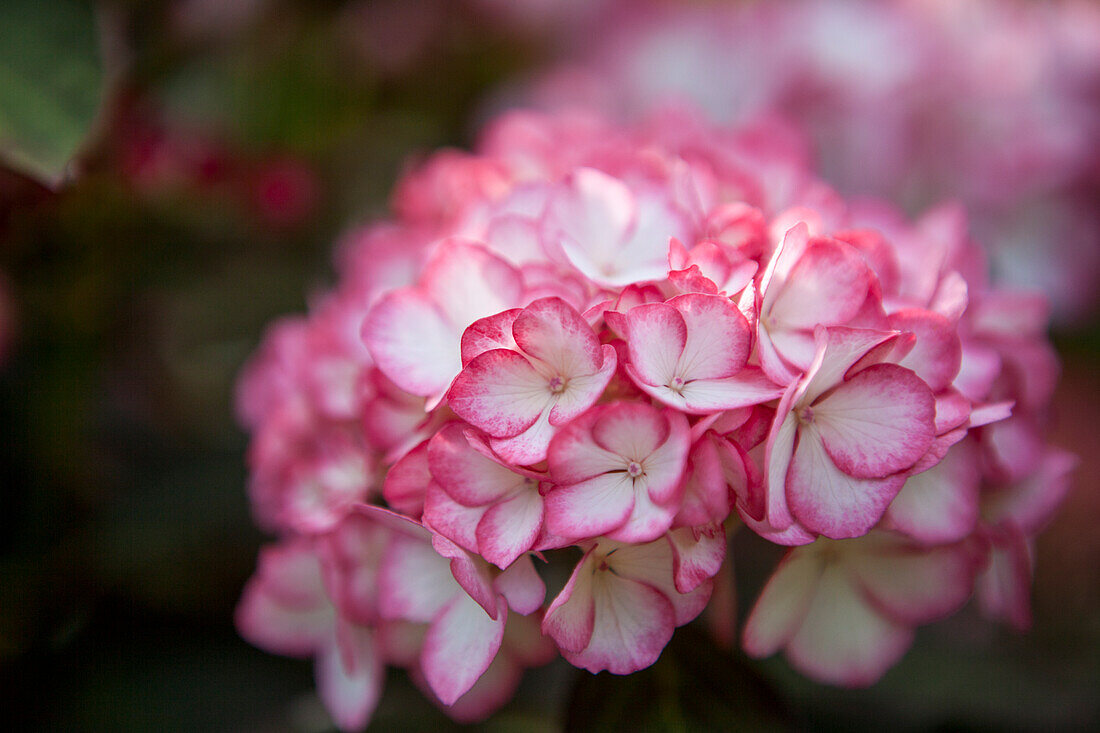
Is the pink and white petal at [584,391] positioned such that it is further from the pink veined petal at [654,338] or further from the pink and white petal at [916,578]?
the pink and white petal at [916,578]

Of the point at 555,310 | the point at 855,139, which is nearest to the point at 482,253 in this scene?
the point at 555,310

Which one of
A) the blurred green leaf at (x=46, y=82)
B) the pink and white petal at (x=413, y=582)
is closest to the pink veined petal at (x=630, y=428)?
the pink and white petal at (x=413, y=582)

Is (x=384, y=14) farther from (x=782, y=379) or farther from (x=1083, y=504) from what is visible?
(x=1083, y=504)

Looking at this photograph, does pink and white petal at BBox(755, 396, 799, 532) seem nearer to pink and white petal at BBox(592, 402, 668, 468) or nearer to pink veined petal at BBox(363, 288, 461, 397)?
pink and white petal at BBox(592, 402, 668, 468)

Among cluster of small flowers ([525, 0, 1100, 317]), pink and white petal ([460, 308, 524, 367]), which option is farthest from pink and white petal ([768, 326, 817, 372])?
cluster of small flowers ([525, 0, 1100, 317])

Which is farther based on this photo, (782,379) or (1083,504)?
(1083,504)

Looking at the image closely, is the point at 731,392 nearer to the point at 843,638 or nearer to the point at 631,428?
the point at 631,428

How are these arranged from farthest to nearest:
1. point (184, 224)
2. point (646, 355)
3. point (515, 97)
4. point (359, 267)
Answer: point (515, 97), point (184, 224), point (359, 267), point (646, 355)
